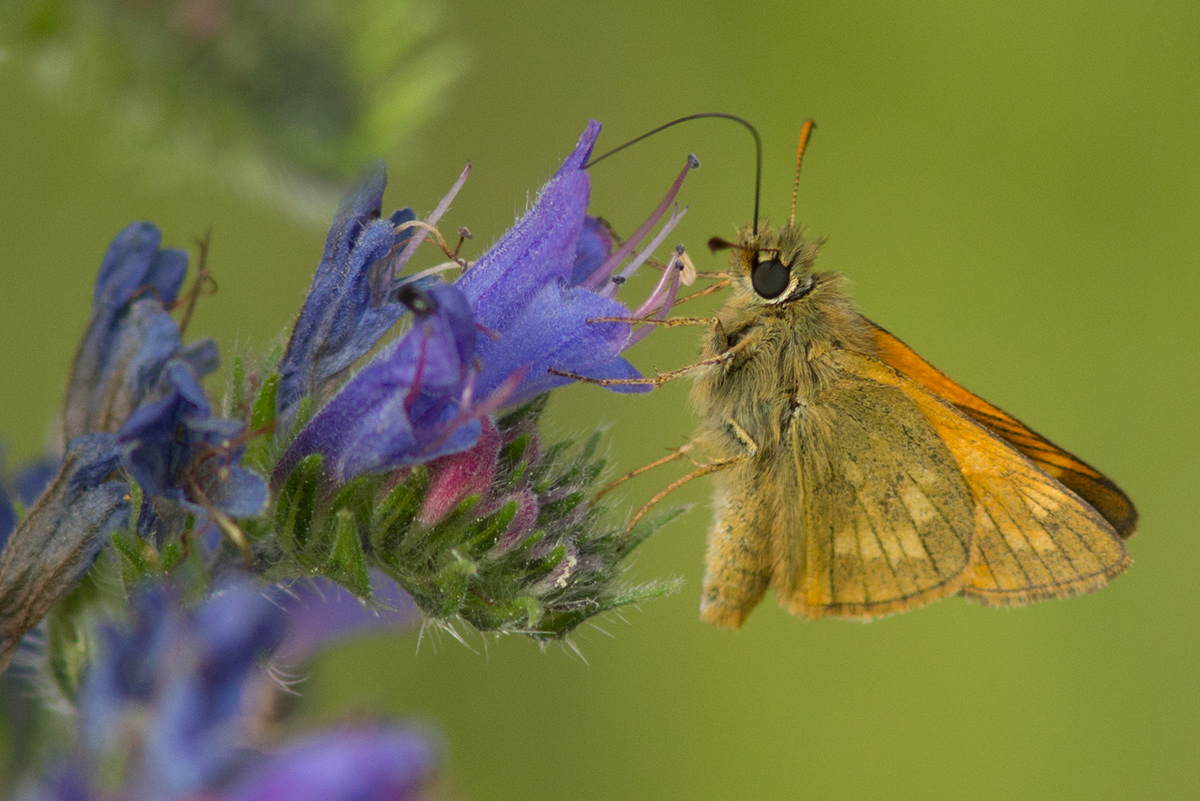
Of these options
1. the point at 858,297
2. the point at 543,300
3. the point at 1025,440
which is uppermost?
the point at 858,297

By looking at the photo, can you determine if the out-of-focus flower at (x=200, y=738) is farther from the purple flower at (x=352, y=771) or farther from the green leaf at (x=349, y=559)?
the green leaf at (x=349, y=559)

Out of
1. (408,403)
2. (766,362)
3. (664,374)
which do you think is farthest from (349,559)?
(766,362)

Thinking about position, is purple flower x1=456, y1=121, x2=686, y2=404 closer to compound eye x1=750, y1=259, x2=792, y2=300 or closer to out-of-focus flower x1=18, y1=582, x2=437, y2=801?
out-of-focus flower x1=18, y1=582, x2=437, y2=801

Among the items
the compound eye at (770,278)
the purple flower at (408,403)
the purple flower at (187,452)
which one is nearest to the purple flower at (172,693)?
the purple flower at (187,452)

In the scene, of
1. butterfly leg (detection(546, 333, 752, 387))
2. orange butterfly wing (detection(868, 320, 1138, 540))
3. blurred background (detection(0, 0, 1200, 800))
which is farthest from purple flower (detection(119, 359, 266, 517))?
blurred background (detection(0, 0, 1200, 800))

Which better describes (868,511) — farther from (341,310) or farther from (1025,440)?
(341,310)

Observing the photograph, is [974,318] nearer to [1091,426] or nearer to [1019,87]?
[1091,426]
